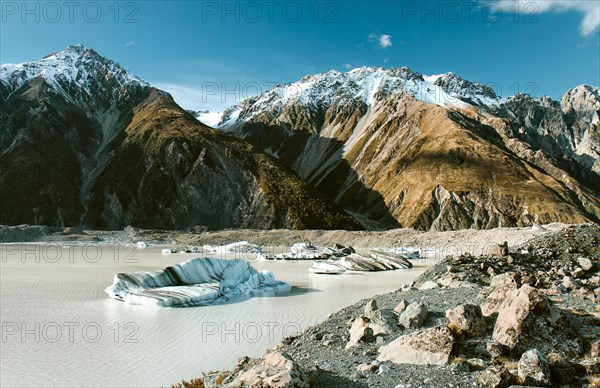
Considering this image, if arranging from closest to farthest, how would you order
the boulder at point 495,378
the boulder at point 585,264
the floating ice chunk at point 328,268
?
the boulder at point 495,378
the boulder at point 585,264
the floating ice chunk at point 328,268

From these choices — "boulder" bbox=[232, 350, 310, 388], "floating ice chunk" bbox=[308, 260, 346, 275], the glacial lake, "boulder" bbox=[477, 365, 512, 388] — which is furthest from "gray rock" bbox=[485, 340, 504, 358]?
"floating ice chunk" bbox=[308, 260, 346, 275]

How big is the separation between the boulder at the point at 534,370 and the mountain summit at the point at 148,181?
400ft

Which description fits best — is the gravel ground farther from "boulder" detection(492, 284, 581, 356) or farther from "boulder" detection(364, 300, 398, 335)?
"boulder" detection(492, 284, 581, 356)

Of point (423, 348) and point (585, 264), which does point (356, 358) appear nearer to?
point (423, 348)

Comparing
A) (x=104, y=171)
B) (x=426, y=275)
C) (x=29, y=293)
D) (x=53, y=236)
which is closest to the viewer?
(x=426, y=275)

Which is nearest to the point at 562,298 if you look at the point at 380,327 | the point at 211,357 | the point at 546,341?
the point at 546,341

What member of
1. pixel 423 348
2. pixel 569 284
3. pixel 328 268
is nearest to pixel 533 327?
pixel 423 348

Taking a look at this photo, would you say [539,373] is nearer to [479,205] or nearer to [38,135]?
[479,205]

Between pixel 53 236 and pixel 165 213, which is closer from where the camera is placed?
pixel 53 236

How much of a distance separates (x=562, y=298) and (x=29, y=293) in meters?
30.8

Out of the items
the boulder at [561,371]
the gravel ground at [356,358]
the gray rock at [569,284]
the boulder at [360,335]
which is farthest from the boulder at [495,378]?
the gray rock at [569,284]

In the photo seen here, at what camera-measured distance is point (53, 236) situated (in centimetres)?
9862

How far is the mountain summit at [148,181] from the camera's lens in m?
135

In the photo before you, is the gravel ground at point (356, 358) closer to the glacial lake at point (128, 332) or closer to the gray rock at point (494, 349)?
the gray rock at point (494, 349)
